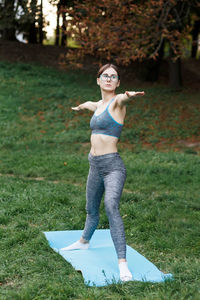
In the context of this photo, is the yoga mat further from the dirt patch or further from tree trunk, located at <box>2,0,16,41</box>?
the dirt patch

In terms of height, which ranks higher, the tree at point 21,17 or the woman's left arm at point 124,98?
the tree at point 21,17

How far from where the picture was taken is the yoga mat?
14.5ft

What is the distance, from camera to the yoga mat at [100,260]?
4.41 metres

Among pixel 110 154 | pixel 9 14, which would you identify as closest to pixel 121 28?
pixel 110 154

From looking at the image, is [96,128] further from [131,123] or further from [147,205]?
[131,123]

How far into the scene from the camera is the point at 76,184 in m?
8.95

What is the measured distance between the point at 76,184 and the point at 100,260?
159 inches

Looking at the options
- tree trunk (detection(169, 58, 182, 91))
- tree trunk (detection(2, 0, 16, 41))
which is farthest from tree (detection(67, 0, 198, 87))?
tree trunk (detection(2, 0, 16, 41))

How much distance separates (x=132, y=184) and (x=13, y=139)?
5441 mm

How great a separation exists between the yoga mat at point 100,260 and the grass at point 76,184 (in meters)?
0.13

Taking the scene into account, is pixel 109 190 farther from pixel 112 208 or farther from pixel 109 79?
pixel 109 79

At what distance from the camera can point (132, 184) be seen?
884cm

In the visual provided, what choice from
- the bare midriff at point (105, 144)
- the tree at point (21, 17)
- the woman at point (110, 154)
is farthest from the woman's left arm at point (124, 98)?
the tree at point (21, 17)

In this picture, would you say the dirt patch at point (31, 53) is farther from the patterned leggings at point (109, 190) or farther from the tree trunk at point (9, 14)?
the patterned leggings at point (109, 190)
